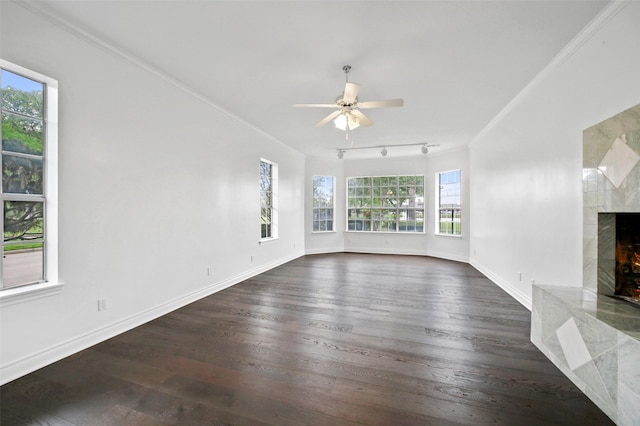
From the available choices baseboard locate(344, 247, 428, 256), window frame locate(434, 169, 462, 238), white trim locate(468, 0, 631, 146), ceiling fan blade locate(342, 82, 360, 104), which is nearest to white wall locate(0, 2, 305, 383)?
ceiling fan blade locate(342, 82, 360, 104)

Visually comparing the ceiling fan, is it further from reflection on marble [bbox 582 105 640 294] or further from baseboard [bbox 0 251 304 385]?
baseboard [bbox 0 251 304 385]

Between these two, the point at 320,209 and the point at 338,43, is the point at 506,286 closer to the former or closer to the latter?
the point at 338,43

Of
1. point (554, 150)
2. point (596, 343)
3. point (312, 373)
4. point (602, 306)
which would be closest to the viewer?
point (596, 343)

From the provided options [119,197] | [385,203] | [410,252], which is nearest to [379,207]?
[385,203]

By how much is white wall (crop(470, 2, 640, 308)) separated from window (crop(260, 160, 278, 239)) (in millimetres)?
4207

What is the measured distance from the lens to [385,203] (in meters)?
7.70

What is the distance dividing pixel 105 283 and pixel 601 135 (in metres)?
4.44

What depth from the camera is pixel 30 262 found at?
204cm

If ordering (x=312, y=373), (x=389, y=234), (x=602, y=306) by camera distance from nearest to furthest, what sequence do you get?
1. (x=602, y=306)
2. (x=312, y=373)
3. (x=389, y=234)

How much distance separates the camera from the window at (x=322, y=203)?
7.56 meters

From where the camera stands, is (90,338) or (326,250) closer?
(90,338)

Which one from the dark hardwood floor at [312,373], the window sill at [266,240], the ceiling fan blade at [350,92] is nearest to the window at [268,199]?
the window sill at [266,240]

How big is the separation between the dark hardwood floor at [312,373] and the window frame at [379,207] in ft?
13.9

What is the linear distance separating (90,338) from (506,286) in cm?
512
